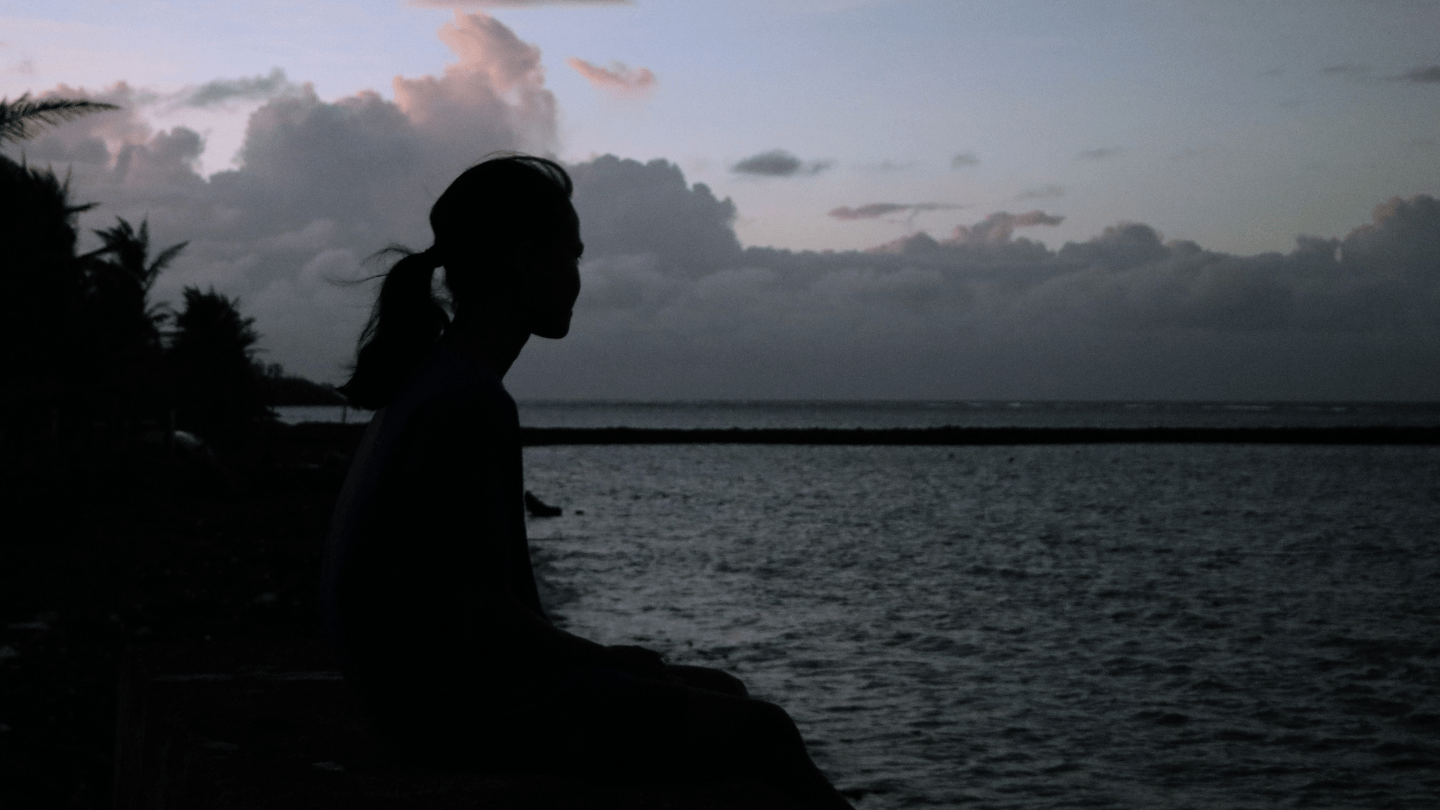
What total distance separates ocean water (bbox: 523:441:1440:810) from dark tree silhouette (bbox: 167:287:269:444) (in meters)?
16.2

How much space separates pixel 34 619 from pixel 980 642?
1056cm

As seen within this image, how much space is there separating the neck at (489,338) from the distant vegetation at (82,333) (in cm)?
1186

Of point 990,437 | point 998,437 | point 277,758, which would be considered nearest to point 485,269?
point 277,758

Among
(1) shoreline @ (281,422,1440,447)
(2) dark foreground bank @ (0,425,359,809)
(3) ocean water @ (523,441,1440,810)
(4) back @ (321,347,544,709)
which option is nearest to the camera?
(4) back @ (321,347,544,709)

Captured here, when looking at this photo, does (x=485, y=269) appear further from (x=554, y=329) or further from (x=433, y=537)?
(x=433, y=537)

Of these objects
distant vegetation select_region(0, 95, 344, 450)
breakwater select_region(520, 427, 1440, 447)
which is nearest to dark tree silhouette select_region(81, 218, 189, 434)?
distant vegetation select_region(0, 95, 344, 450)

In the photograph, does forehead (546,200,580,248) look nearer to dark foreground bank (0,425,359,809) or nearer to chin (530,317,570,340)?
chin (530,317,570,340)

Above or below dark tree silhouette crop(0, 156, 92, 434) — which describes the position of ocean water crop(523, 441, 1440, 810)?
below

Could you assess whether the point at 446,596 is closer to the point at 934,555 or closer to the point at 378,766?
the point at 378,766

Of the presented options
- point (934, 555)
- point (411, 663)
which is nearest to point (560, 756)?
point (411, 663)

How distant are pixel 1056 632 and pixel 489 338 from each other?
14.4m

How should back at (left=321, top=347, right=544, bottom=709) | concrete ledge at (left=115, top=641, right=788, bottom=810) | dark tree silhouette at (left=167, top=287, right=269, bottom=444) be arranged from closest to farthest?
back at (left=321, top=347, right=544, bottom=709)
concrete ledge at (left=115, top=641, right=788, bottom=810)
dark tree silhouette at (left=167, top=287, right=269, bottom=444)

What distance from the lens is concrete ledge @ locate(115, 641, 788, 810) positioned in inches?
109

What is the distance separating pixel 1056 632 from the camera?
1570cm
